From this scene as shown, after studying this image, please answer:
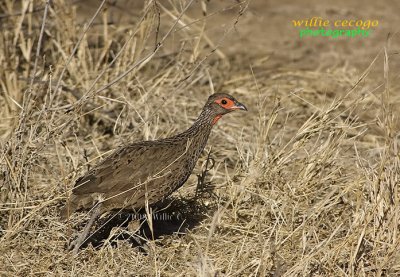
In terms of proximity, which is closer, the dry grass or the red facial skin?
the dry grass

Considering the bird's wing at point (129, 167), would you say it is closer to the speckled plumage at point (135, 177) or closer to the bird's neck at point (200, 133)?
the speckled plumage at point (135, 177)

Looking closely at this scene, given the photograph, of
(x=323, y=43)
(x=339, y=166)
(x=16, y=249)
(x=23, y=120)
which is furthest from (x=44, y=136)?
(x=323, y=43)

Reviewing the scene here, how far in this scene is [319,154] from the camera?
5914mm

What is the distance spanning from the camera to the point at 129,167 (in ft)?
17.8

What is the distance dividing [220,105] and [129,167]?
0.99 meters

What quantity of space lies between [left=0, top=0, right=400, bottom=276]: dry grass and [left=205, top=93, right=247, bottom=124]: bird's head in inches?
7.7

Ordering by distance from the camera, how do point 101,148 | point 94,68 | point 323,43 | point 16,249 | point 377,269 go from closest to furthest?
point 377,269, point 16,249, point 101,148, point 94,68, point 323,43

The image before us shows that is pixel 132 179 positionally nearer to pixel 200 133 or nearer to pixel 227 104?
pixel 200 133

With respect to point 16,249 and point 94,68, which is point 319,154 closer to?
point 16,249

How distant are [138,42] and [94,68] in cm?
50

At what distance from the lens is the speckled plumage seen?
17.4ft

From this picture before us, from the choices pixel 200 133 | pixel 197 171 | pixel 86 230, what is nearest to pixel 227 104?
pixel 200 133

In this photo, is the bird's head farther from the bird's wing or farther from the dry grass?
the bird's wing

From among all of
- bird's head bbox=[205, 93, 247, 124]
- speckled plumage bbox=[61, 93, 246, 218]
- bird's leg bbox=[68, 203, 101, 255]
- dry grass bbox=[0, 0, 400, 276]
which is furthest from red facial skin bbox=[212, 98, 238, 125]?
bird's leg bbox=[68, 203, 101, 255]
